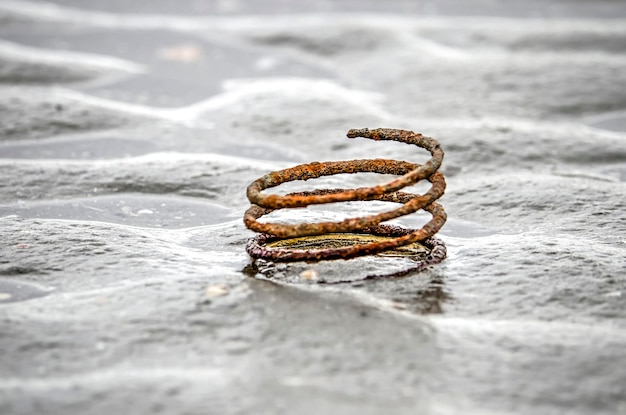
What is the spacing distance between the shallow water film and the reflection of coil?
3.4 inches

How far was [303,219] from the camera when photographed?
9.95ft

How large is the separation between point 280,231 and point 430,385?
0.74 metres

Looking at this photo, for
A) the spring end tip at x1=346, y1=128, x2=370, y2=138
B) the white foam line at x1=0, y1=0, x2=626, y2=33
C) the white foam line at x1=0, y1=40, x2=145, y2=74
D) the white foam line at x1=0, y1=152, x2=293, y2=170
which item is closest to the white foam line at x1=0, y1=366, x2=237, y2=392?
the spring end tip at x1=346, y1=128, x2=370, y2=138

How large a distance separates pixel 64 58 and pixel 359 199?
3.75m

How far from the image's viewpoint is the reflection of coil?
238cm

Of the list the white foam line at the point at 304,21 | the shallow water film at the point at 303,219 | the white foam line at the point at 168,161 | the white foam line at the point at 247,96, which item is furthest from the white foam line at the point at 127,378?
the white foam line at the point at 304,21

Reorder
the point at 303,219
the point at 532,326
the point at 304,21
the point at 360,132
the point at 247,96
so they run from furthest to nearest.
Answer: the point at 304,21 < the point at 247,96 < the point at 303,219 < the point at 360,132 < the point at 532,326

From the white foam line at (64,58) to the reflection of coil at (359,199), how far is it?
2.96m

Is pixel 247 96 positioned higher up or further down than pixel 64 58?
further down

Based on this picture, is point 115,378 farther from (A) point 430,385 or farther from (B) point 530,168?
(B) point 530,168

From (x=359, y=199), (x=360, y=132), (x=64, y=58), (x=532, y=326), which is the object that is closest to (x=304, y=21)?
(x=64, y=58)

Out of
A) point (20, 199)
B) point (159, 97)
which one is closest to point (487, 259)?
point (20, 199)

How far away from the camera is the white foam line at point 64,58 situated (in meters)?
5.45

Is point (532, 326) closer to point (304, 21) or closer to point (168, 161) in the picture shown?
point (168, 161)
